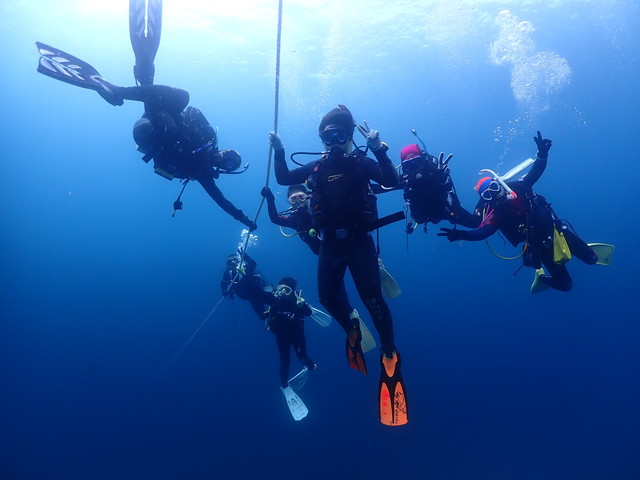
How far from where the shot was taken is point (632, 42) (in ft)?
118

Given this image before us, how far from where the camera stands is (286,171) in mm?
5582

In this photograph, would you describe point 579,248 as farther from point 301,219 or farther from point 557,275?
point 301,219

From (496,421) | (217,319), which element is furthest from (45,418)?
(496,421)

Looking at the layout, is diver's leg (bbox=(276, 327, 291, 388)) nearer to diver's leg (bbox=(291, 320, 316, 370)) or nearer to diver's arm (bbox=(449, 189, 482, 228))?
diver's leg (bbox=(291, 320, 316, 370))

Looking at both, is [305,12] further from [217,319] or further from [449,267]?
[449,267]

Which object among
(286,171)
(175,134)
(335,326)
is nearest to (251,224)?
(286,171)

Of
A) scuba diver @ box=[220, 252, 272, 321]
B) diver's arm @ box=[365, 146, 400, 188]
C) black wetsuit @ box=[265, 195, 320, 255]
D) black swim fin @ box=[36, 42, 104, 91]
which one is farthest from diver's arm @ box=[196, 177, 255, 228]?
diver's arm @ box=[365, 146, 400, 188]

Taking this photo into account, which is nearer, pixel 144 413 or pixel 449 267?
pixel 144 413

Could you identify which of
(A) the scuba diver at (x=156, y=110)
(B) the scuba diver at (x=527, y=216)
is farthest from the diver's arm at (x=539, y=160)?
(A) the scuba diver at (x=156, y=110)

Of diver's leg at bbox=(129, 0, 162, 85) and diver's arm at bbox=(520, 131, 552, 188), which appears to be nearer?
diver's leg at bbox=(129, 0, 162, 85)

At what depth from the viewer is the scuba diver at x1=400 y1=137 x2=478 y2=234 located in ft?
18.6

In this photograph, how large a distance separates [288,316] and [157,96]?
6095mm

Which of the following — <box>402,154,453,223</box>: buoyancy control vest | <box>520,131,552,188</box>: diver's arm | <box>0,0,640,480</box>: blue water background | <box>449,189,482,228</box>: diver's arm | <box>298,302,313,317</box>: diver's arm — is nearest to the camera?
<box>402,154,453,223</box>: buoyancy control vest

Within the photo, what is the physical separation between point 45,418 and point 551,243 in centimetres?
3777
